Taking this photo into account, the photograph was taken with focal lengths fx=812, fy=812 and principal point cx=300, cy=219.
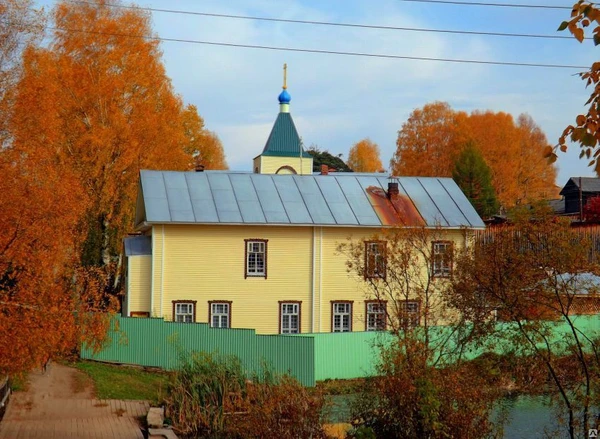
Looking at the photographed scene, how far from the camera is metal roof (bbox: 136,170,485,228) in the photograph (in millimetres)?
31625

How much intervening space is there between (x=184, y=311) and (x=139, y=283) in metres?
2.00

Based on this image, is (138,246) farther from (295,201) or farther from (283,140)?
(283,140)

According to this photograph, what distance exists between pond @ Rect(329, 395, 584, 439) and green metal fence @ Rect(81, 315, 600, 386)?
2.84 meters

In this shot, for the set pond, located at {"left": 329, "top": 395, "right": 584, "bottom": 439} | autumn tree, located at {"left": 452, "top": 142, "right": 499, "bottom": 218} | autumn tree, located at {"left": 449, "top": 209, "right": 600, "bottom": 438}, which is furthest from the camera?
autumn tree, located at {"left": 452, "top": 142, "right": 499, "bottom": 218}

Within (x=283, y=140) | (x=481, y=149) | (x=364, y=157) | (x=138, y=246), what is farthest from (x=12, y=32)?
(x=364, y=157)

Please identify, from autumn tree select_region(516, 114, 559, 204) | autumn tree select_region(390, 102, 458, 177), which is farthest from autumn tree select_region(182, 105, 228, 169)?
autumn tree select_region(516, 114, 559, 204)

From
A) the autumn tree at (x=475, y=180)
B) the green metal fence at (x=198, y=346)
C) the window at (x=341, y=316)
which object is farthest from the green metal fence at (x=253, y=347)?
the autumn tree at (x=475, y=180)

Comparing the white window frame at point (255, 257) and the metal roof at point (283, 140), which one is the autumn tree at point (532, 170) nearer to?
the metal roof at point (283, 140)

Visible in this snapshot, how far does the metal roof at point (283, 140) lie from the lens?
5276 centimetres

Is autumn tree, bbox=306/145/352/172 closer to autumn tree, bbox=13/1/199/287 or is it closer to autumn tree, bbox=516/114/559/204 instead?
autumn tree, bbox=516/114/559/204

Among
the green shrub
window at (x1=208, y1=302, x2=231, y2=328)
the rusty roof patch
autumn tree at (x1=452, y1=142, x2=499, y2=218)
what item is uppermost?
autumn tree at (x1=452, y1=142, x2=499, y2=218)

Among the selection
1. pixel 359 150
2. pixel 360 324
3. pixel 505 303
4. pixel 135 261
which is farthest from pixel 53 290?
pixel 359 150

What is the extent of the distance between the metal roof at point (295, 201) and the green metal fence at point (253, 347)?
191 inches

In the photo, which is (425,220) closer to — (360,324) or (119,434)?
(360,324)
